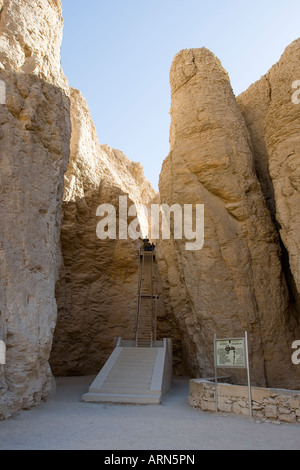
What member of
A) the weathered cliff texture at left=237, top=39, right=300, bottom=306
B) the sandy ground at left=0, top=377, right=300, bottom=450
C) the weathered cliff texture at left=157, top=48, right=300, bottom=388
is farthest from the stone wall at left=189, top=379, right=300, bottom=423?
the weathered cliff texture at left=237, top=39, right=300, bottom=306

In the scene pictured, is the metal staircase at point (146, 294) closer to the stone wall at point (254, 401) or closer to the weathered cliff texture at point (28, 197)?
the weathered cliff texture at point (28, 197)

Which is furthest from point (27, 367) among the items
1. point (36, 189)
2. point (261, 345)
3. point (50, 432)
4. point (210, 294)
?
point (261, 345)

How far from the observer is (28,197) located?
868 cm

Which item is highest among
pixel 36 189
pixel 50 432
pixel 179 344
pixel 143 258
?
pixel 36 189

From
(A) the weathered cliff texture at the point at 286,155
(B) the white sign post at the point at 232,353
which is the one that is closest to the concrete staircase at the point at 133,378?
(B) the white sign post at the point at 232,353

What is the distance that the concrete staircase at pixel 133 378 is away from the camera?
9.10 meters

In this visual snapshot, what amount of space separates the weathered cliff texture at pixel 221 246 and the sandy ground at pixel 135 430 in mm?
3884

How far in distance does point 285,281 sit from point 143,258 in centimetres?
796

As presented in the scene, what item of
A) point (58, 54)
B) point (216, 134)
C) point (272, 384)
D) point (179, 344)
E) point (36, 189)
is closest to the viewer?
point (36, 189)

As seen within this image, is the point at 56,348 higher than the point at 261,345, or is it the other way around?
the point at 261,345

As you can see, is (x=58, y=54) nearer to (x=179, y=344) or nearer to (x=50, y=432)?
(x=50, y=432)

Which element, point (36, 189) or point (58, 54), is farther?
point (58, 54)

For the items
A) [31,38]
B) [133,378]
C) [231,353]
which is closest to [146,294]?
[133,378]

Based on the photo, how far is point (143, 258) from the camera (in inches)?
707
